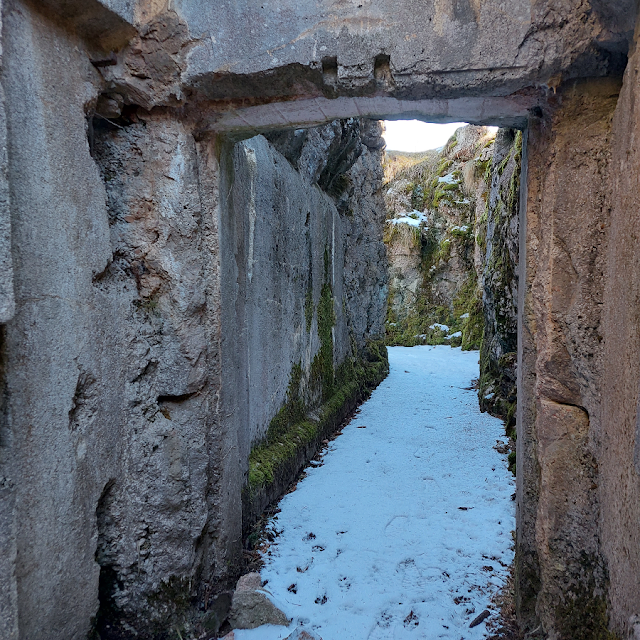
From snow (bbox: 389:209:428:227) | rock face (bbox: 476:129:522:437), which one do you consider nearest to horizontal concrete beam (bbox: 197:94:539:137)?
rock face (bbox: 476:129:522:437)

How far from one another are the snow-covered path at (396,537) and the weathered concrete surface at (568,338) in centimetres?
60

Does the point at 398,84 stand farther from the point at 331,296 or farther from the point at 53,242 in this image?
the point at 331,296

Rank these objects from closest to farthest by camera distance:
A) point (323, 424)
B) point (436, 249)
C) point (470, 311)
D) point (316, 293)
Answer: point (323, 424)
point (316, 293)
point (470, 311)
point (436, 249)

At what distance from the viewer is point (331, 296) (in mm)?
6027

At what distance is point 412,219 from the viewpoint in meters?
16.1

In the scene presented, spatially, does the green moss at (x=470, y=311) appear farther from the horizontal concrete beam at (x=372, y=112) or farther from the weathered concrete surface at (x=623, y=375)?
the weathered concrete surface at (x=623, y=375)

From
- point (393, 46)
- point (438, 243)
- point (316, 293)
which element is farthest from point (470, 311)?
point (393, 46)

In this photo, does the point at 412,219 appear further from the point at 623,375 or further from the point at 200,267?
the point at 623,375

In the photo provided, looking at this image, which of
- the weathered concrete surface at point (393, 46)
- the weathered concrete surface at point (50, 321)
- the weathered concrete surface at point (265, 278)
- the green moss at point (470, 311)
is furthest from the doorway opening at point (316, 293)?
the weathered concrete surface at point (50, 321)

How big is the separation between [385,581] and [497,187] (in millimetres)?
4914

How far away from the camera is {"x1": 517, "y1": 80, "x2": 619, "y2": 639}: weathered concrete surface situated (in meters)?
1.82

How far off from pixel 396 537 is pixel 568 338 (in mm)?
1844

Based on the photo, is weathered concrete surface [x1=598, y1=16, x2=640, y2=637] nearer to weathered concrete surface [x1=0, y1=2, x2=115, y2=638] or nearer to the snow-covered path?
the snow-covered path

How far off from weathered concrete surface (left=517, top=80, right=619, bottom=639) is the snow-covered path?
603mm
